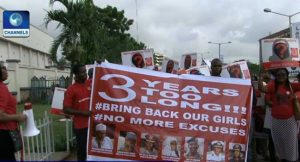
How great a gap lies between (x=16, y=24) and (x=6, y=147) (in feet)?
17.9

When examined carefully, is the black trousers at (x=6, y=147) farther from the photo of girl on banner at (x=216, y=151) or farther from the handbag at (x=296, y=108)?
the handbag at (x=296, y=108)

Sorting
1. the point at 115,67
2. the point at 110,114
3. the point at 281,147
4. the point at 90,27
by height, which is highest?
the point at 90,27

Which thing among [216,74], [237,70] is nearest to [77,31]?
[237,70]

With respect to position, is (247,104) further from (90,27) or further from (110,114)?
(90,27)

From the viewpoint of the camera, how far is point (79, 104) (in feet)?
22.9

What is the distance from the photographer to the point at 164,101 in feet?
21.5

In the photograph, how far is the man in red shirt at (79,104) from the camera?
6.93m

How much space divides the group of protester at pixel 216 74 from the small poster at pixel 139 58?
517 cm

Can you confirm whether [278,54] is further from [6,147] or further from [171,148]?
[6,147]

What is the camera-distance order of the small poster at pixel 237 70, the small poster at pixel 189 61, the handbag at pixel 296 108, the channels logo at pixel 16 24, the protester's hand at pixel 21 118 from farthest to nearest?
the small poster at pixel 189 61 → the channels logo at pixel 16 24 → the small poster at pixel 237 70 → the handbag at pixel 296 108 → the protester's hand at pixel 21 118

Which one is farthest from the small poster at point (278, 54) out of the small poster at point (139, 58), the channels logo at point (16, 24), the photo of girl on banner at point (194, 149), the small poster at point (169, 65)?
the channels logo at point (16, 24)

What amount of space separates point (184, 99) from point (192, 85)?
21 centimetres

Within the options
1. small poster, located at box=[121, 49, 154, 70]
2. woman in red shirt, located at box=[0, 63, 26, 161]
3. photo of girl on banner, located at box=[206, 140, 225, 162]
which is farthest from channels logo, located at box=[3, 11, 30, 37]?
photo of girl on banner, located at box=[206, 140, 225, 162]

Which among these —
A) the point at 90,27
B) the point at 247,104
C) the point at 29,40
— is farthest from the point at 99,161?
the point at 29,40
